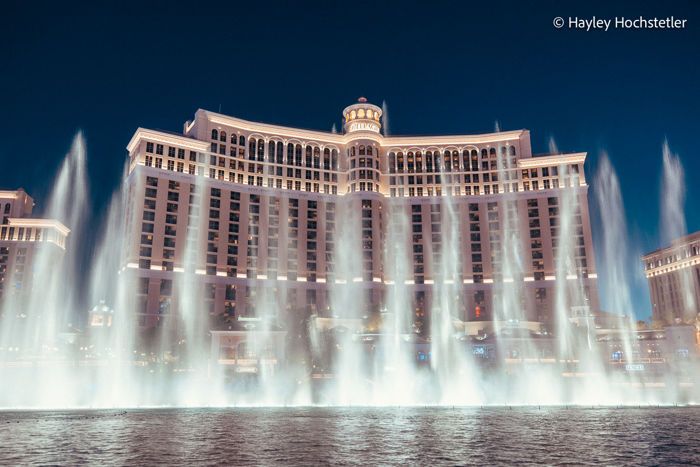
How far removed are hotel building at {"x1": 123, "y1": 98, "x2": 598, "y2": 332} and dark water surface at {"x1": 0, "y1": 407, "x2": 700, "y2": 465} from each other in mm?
70752

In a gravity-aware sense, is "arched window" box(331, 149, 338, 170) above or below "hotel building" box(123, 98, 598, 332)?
above

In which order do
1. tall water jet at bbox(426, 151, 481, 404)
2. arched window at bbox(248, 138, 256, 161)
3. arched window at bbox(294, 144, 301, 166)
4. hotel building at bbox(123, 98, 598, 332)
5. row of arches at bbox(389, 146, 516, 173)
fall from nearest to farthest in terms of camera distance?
tall water jet at bbox(426, 151, 481, 404), hotel building at bbox(123, 98, 598, 332), arched window at bbox(248, 138, 256, 161), arched window at bbox(294, 144, 301, 166), row of arches at bbox(389, 146, 516, 173)

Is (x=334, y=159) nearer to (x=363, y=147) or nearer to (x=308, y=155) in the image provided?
(x=308, y=155)

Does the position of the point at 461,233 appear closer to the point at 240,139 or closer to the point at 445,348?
the point at 445,348

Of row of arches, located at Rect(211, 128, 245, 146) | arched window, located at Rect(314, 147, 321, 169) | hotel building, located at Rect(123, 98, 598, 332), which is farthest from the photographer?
A: arched window, located at Rect(314, 147, 321, 169)

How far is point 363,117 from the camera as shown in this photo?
130 meters

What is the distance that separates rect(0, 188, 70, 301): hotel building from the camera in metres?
141

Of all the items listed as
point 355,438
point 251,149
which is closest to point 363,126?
point 251,149

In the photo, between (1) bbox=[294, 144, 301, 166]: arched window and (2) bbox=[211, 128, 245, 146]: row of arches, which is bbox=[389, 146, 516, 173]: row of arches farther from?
(2) bbox=[211, 128, 245, 146]: row of arches

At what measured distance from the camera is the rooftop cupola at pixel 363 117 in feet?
423

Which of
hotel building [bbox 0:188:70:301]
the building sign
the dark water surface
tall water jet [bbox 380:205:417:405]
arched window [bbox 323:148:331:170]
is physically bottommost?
the dark water surface

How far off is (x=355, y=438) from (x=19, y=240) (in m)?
146

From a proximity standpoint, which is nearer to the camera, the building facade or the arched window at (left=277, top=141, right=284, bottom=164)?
the arched window at (left=277, top=141, right=284, bottom=164)

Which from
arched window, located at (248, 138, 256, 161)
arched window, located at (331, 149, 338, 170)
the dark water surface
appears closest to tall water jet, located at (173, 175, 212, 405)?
arched window, located at (248, 138, 256, 161)
